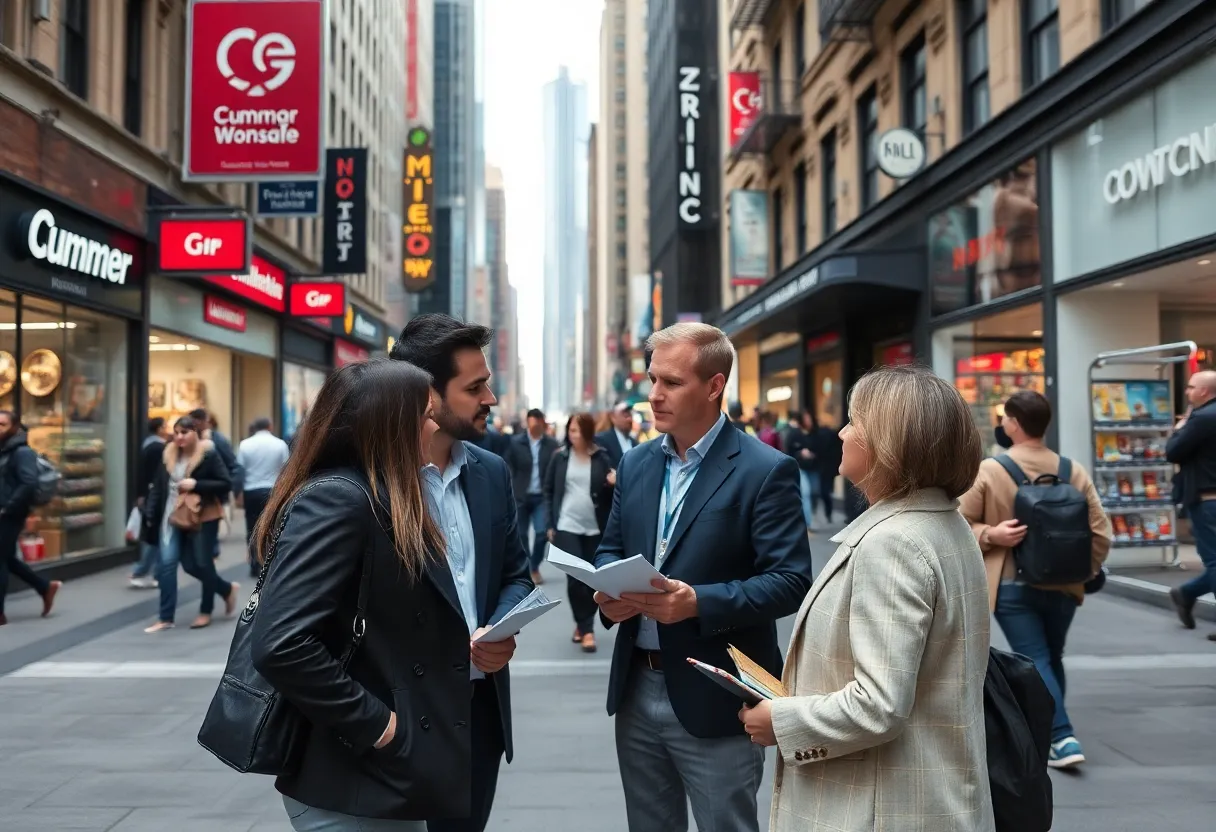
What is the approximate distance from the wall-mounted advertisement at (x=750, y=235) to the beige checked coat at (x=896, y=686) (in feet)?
81.6

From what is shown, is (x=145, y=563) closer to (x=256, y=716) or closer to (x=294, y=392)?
(x=256, y=716)

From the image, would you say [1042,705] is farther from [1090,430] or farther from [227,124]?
[227,124]

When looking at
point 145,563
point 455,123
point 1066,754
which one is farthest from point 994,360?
point 455,123

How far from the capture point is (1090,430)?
11773mm

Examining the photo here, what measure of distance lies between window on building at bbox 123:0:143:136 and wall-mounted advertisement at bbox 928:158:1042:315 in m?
12.6

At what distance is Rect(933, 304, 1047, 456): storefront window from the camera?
44.8 feet

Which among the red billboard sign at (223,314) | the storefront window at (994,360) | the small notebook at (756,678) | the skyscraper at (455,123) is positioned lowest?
the small notebook at (756,678)

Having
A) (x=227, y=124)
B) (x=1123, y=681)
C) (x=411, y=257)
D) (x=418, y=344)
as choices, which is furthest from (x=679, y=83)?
(x=418, y=344)

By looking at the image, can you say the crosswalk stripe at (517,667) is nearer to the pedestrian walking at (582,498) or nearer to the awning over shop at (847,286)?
the pedestrian walking at (582,498)

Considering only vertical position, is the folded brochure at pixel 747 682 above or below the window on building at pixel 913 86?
below

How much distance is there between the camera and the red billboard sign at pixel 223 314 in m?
18.3

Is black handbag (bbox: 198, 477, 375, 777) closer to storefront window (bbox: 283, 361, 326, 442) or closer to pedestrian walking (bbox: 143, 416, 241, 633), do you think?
pedestrian walking (bbox: 143, 416, 241, 633)

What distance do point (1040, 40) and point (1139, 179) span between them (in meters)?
3.30

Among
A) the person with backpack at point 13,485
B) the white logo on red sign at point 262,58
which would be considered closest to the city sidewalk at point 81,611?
the person with backpack at point 13,485
